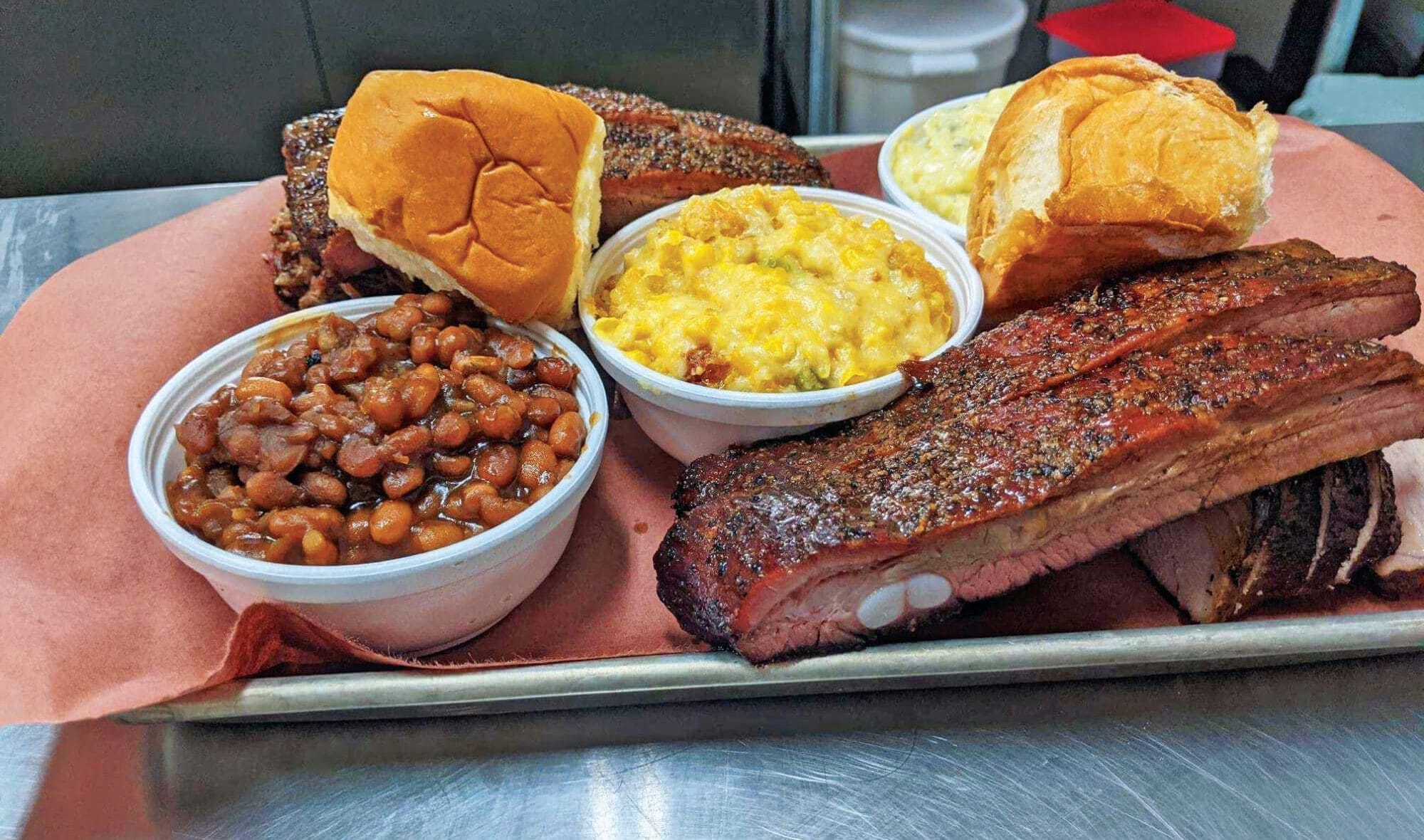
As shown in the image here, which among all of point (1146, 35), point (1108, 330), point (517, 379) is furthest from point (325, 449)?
point (1146, 35)

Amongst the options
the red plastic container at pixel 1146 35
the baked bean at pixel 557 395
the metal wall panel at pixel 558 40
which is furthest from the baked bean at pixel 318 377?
the red plastic container at pixel 1146 35

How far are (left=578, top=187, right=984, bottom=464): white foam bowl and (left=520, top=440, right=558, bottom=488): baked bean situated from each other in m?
0.31

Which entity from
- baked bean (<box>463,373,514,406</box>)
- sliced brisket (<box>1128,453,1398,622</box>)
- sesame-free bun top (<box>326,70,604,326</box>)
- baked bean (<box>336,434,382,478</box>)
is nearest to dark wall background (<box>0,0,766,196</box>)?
sesame-free bun top (<box>326,70,604,326</box>)

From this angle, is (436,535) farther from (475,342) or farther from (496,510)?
(475,342)

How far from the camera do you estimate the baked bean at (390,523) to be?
74.6 inches

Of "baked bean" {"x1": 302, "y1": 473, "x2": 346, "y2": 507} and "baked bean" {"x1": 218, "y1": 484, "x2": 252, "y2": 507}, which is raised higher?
"baked bean" {"x1": 302, "y1": 473, "x2": 346, "y2": 507}

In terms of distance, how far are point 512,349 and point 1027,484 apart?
1290mm

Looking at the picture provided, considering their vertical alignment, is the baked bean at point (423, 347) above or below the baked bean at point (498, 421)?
above

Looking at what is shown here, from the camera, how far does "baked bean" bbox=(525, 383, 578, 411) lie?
223 cm

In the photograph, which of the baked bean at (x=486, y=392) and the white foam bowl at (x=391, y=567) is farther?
the baked bean at (x=486, y=392)

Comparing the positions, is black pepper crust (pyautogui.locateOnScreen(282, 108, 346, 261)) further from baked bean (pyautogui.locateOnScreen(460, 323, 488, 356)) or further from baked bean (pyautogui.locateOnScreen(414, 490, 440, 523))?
baked bean (pyautogui.locateOnScreen(414, 490, 440, 523))

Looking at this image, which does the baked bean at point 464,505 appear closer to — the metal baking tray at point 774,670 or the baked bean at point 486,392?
the baked bean at point 486,392

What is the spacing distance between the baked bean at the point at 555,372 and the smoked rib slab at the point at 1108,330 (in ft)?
1.33

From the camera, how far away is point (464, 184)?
2229mm
